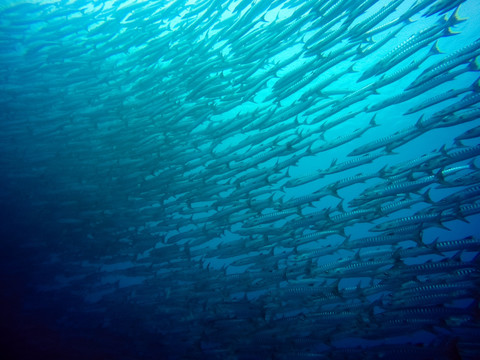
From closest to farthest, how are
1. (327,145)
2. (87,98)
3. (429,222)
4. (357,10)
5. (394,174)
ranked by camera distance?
(357,10) < (429,222) < (394,174) < (327,145) < (87,98)

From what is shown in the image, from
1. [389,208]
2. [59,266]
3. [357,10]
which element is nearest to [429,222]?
[389,208]

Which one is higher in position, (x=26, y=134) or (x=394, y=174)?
Answer: (x=26, y=134)

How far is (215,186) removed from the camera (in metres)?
8.10

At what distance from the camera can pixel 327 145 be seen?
6.61 meters

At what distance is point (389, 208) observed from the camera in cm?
593

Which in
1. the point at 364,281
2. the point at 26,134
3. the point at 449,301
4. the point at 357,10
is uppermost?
the point at 26,134

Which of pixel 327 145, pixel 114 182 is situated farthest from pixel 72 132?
pixel 327 145

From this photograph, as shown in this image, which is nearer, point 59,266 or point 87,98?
point 87,98

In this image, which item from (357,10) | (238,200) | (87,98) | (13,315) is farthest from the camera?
(13,315)

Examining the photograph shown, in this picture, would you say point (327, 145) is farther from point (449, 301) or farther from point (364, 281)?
point (364, 281)

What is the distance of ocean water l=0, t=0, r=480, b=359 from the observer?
542 centimetres

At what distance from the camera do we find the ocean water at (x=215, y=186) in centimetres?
542

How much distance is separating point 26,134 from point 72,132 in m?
1.50

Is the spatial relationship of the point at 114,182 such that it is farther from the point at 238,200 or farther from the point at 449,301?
the point at 449,301
